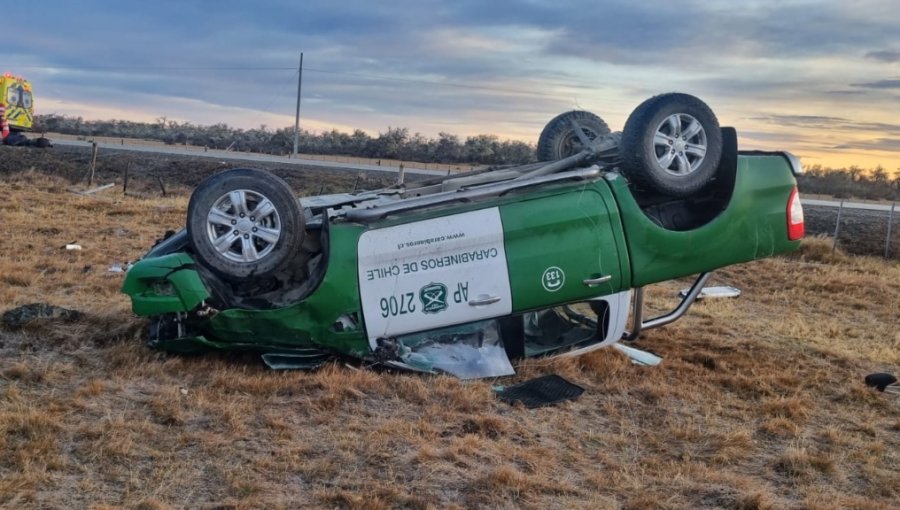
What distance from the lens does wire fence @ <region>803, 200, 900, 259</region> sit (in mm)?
17438

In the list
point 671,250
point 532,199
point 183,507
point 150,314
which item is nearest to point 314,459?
point 183,507

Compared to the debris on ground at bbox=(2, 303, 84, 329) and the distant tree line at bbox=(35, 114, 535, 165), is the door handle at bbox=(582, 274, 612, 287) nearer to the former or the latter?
the debris on ground at bbox=(2, 303, 84, 329)

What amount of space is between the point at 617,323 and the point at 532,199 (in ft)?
3.71

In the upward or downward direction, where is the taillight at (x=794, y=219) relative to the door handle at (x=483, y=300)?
upward

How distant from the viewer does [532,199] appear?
5.57m

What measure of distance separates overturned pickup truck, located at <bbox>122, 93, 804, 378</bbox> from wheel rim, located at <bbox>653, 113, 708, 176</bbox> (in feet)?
0.03

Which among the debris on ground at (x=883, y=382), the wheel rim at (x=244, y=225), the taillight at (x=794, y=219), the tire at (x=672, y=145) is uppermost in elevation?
the tire at (x=672, y=145)

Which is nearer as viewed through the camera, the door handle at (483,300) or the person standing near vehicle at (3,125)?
the door handle at (483,300)

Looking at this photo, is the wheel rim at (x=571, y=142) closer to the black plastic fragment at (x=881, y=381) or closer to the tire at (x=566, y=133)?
the tire at (x=566, y=133)

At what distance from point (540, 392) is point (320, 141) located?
3989 centimetres

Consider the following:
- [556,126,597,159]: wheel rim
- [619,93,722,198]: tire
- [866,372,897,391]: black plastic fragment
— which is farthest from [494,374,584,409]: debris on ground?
[866,372,897,391]: black plastic fragment

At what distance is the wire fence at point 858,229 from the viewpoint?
687 inches

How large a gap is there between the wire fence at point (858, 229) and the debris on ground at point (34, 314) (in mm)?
14666

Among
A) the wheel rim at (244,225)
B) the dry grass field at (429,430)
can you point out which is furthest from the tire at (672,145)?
the wheel rim at (244,225)
